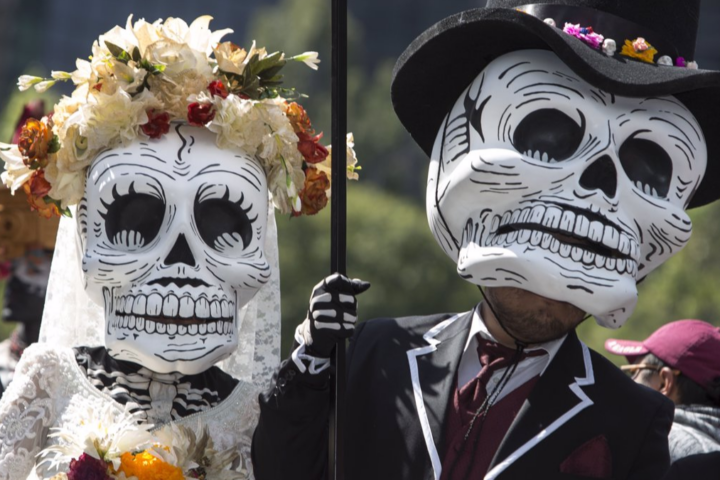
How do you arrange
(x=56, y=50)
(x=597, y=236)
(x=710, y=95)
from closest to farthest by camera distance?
(x=597, y=236), (x=710, y=95), (x=56, y=50)

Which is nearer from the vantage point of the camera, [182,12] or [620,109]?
[620,109]

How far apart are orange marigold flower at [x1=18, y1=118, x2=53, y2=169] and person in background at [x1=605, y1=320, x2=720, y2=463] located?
7.55ft

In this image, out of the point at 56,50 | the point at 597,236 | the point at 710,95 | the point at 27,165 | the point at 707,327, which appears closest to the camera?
the point at 597,236

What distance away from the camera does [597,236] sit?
343 centimetres

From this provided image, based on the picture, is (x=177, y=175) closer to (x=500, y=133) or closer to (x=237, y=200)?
(x=237, y=200)

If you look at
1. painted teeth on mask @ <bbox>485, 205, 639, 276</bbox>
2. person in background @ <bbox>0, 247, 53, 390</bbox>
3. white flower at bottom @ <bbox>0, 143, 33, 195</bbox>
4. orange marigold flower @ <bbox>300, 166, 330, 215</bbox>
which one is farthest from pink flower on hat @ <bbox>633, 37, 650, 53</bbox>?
person in background @ <bbox>0, 247, 53, 390</bbox>

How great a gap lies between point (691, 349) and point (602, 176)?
1.61 m

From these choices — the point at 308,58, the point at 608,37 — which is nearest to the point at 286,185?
the point at 308,58

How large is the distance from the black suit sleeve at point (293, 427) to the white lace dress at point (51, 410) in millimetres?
329

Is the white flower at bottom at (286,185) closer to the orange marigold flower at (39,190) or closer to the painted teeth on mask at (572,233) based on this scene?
the orange marigold flower at (39,190)

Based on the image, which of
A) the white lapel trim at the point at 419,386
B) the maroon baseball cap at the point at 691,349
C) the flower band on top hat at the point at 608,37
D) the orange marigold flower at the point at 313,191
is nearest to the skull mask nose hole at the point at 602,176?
the flower band on top hat at the point at 608,37

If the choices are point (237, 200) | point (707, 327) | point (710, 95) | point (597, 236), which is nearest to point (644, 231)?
point (597, 236)

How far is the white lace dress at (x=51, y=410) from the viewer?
3.74 m

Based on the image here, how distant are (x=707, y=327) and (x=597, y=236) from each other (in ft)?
5.84
